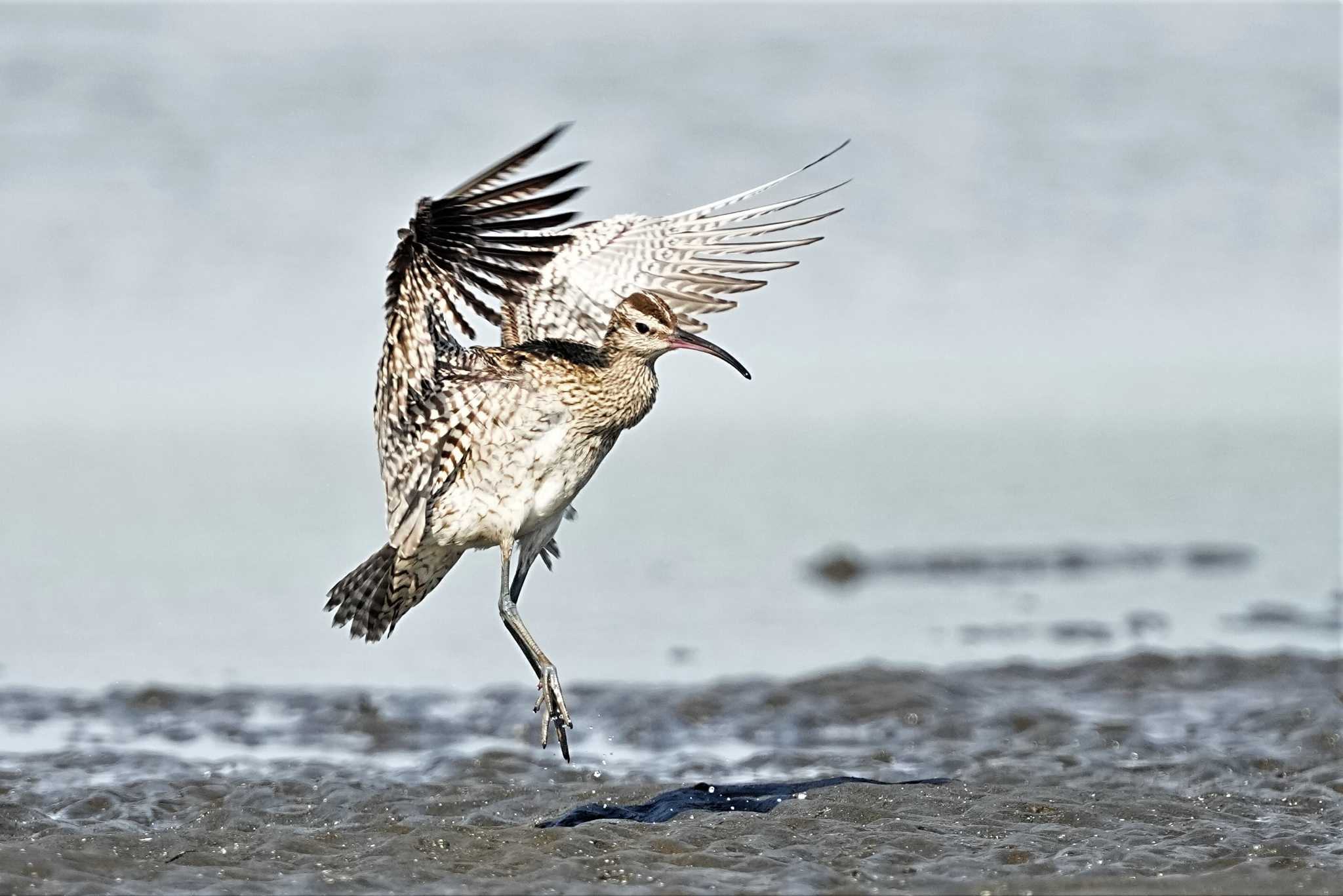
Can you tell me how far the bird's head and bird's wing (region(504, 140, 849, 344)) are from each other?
0.44 metres

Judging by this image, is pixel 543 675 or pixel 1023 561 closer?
pixel 543 675

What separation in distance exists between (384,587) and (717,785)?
4.52ft

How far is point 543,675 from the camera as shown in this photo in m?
6.30

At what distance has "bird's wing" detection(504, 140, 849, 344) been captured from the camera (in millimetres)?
7062

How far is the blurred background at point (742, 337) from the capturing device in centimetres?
1031

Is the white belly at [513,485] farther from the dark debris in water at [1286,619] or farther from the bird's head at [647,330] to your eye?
the dark debris in water at [1286,619]

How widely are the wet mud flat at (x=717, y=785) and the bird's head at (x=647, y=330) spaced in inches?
60.4

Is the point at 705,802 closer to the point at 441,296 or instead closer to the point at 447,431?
the point at 447,431

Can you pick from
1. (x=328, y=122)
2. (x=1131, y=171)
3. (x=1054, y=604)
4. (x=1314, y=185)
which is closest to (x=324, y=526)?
(x=1054, y=604)

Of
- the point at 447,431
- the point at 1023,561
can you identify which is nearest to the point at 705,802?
the point at 447,431

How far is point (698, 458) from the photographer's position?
1398cm

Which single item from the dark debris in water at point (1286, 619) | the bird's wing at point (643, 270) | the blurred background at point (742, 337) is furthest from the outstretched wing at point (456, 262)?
the dark debris in water at point (1286, 619)

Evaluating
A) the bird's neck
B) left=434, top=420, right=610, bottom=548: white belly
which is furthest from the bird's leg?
the bird's neck

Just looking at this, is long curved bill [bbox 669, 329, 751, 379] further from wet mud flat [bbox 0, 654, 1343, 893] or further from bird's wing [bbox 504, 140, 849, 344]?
wet mud flat [bbox 0, 654, 1343, 893]
